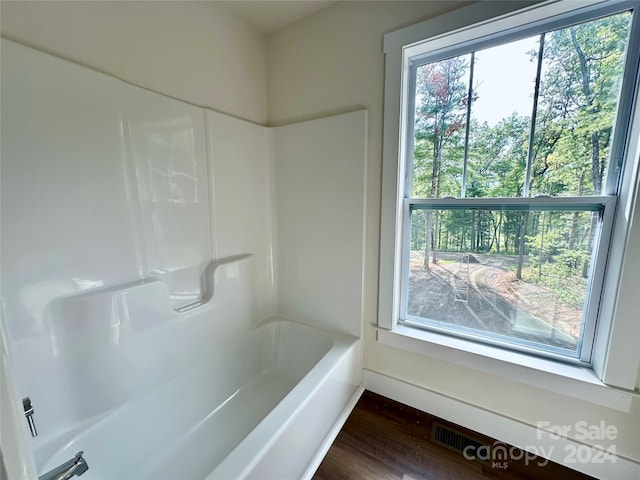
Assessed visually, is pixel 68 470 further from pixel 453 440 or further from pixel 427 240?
pixel 427 240

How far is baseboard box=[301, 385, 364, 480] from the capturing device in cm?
126

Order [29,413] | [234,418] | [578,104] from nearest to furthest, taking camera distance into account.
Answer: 1. [29,413]
2. [578,104]
3. [234,418]

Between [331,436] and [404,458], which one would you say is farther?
[331,436]

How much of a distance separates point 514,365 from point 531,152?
110cm

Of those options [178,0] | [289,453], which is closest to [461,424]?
[289,453]

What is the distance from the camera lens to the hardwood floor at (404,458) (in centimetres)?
126

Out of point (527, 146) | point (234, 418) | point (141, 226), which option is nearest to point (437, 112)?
point (527, 146)

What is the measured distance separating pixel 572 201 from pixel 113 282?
2.21 metres

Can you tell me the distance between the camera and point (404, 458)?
1.34 m

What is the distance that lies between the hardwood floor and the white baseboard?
0.04m

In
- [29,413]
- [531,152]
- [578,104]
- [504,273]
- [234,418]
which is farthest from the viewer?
[234,418]

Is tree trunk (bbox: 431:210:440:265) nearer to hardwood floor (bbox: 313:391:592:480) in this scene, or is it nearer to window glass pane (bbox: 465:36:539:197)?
window glass pane (bbox: 465:36:539:197)

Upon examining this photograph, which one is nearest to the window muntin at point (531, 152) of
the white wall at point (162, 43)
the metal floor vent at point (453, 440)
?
the metal floor vent at point (453, 440)

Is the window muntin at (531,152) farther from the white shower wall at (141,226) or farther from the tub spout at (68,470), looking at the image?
the tub spout at (68,470)
